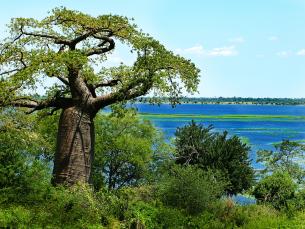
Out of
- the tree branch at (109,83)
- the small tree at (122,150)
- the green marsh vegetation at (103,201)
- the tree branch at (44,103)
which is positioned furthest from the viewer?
the small tree at (122,150)

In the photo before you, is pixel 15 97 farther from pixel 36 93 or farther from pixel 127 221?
pixel 127 221

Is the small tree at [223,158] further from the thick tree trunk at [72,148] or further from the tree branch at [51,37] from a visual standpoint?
the tree branch at [51,37]

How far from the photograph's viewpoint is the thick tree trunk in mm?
16438

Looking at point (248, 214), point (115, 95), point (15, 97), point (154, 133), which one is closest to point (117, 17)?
point (115, 95)

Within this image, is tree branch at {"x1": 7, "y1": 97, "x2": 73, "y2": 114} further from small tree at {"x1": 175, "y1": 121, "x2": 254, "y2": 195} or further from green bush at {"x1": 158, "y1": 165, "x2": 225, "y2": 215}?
small tree at {"x1": 175, "y1": 121, "x2": 254, "y2": 195}

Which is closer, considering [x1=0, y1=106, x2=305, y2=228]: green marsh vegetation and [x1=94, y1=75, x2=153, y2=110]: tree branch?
[x1=0, y1=106, x2=305, y2=228]: green marsh vegetation

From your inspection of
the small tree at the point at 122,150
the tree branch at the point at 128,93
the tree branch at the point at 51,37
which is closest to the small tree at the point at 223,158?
the small tree at the point at 122,150

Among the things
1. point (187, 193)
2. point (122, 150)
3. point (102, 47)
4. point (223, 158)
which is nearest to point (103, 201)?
point (187, 193)

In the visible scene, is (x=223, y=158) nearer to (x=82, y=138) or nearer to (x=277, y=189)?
(x=277, y=189)

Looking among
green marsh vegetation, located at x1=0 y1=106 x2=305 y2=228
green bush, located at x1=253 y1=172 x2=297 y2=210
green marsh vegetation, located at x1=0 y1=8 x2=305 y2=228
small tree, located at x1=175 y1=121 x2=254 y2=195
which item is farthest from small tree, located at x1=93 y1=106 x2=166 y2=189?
green marsh vegetation, located at x1=0 y1=8 x2=305 y2=228

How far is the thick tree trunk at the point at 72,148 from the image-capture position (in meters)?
16.4

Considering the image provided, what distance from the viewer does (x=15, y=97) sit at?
1591 centimetres

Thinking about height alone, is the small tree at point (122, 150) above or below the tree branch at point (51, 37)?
below

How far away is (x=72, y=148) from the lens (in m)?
16.4
